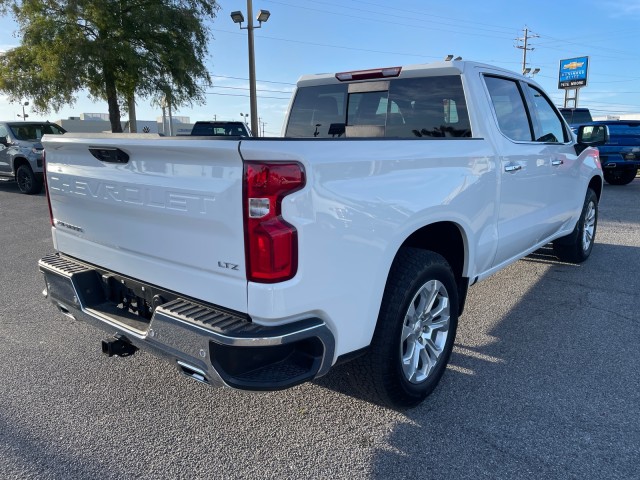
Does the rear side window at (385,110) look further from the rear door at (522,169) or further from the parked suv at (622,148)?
the parked suv at (622,148)

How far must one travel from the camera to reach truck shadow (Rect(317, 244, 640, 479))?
2.39 metres

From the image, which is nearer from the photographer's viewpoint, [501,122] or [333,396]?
[333,396]

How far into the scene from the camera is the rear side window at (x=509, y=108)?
3678mm

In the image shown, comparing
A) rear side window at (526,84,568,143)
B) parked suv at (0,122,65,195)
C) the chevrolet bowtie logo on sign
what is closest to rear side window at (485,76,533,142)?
rear side window at (526,84,568,143)

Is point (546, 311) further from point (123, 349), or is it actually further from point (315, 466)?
point (123, 349)

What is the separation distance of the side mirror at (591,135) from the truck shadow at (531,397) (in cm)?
151

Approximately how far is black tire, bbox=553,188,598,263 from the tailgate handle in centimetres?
471

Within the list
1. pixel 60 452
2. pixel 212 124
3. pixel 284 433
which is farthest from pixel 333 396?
pixel 212 124

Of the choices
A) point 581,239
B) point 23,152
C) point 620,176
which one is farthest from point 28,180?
point 620,176

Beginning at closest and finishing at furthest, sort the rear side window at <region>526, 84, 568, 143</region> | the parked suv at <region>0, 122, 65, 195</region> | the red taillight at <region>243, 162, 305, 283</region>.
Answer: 1. the red taillight at <region>243, 162, 305, 283</region>
2. the rear side window at <region>526, 84, 568, 143</region>
3. the parked suv at <region>0, 122, 65, 195</region>

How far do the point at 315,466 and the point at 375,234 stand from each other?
1.14m

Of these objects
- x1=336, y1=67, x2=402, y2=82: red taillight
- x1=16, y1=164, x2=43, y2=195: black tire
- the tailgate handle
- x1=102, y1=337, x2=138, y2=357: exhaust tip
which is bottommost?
x1=16, y1=164, x2=43, y2=195: black tire

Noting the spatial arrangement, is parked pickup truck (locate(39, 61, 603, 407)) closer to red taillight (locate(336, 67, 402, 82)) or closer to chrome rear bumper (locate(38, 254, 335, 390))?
chrome rear bumper (locate(38, 254, 335, 390))

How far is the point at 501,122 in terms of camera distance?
364 cm
